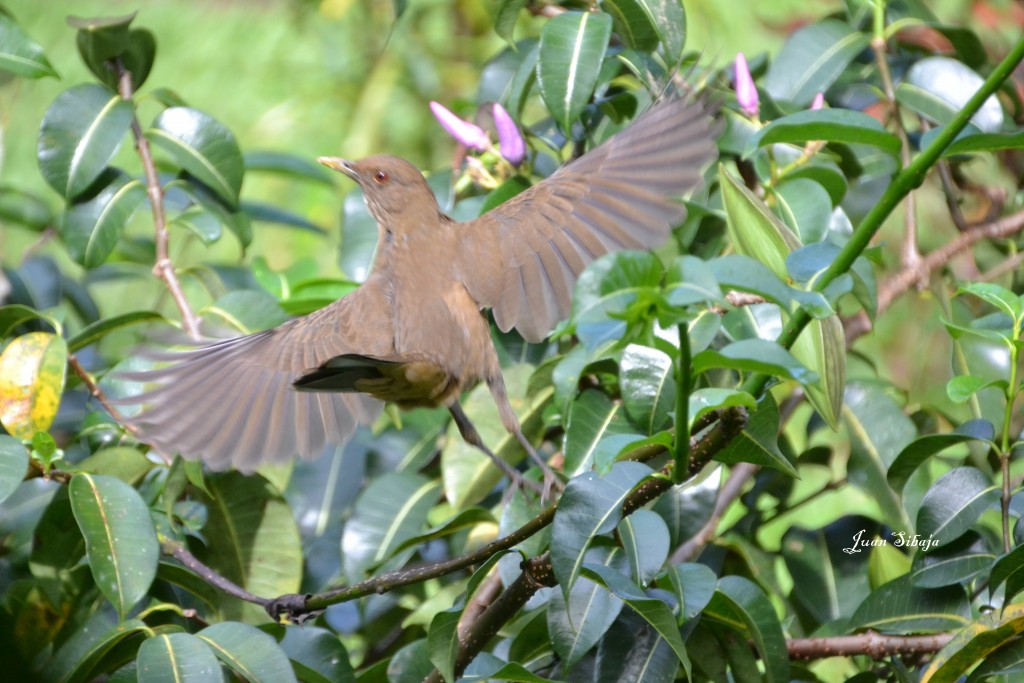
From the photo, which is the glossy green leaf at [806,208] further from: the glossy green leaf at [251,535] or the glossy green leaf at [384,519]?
the glossy green leaf at [251,535]

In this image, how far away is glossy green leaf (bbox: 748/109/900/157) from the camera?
42.8 inches

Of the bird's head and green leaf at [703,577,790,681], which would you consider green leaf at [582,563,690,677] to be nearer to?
green leaf at [703,577,790,681]

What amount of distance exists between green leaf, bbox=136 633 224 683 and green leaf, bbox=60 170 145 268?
74cm

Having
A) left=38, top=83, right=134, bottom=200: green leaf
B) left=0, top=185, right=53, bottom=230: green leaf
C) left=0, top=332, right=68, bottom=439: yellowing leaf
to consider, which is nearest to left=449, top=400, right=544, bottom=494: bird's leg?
left=0, top=332, right=68, bottom=439: yellowing leaf

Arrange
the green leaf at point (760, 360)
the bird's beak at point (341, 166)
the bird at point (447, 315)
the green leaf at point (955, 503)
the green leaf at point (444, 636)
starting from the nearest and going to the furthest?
the green leaf at point (760, 360)
the green leaf at point (444, 636)
the green leaf at point (955, 503)
the bird at point (447, 315)
the bird's beak at point (341, 166)

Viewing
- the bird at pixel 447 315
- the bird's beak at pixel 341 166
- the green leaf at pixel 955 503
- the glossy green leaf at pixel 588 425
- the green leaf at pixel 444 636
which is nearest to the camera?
the green leaf at pixel 444 636

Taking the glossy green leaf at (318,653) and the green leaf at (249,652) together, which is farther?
the glossy green leaf at (318,653)

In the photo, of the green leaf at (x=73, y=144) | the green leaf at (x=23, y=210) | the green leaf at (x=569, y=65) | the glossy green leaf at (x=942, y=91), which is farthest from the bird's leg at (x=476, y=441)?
the green leaf at (x=23, y=210)

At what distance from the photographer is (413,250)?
1.70 metres

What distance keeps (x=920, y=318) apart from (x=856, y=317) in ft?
6.23

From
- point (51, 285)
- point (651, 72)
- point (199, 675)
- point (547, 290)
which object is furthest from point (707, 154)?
point (51, 285)

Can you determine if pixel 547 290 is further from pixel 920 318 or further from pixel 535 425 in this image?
pixel 920 318

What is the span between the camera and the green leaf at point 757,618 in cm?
121

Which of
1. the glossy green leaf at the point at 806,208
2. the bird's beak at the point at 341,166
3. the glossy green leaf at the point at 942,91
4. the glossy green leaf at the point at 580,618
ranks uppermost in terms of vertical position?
the glossy green leaf at the point at 942,91
